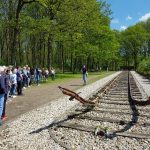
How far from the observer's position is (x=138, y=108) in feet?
47.4

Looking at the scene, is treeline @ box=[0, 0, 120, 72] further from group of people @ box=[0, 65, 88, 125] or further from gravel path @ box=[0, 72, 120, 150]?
gravel path @ box=[0, 72, 120, 150]

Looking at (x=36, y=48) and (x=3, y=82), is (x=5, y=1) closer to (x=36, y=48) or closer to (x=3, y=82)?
(x=36, y=48)

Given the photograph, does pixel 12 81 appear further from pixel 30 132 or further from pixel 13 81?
pixel 30 132

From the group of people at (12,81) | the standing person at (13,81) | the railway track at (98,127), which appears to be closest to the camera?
the railway track at (98,127)

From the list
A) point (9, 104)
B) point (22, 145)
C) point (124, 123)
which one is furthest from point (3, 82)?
point (9, 104)

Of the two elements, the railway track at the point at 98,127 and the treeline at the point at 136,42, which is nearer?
the railway track at the point at 98,127

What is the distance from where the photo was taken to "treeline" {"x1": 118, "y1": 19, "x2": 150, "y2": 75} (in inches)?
5084

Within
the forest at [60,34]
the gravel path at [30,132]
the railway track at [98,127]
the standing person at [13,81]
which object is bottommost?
the gravel path at [30,132]

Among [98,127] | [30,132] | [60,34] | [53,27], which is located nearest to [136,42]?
[60,34]

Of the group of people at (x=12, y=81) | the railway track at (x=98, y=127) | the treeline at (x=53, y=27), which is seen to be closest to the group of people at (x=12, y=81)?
the group of people at (x=12, y=81)

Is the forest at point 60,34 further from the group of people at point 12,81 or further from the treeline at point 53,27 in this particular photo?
the group of people at point 12,81

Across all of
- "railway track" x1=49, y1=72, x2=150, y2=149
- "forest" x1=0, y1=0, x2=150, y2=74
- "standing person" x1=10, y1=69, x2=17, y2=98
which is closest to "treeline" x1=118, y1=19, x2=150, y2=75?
"forest" x1=0, y1=0, x2=150, y2=74

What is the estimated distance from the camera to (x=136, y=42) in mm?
130125

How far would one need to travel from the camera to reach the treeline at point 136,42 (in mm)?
129125
